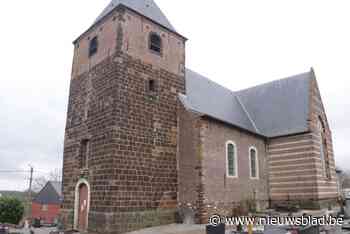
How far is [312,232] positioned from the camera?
956 centimetres

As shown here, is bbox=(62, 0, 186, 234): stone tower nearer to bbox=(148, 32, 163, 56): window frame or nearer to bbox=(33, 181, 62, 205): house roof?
bbox=(148, 32, 163, 56): window frame

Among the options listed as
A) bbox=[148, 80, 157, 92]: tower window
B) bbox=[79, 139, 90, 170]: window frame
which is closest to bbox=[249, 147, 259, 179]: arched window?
bbox=[148, 80, 157, 92]: tower window

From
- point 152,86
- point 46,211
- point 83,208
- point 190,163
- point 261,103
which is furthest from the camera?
point 46,211

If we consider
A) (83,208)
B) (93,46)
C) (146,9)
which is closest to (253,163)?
(83,208)

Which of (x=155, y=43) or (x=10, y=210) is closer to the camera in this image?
(x=155, y=43)

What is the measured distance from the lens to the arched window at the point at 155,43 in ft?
55.0

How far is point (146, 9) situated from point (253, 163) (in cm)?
1172

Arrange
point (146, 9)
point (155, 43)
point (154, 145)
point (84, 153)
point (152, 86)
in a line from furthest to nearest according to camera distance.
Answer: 1. point (146, 9)
2. point (155, 43)
3. point (152, 86)
4. point (84, 153)
5. point (154, 145)

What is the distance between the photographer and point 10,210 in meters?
23.6

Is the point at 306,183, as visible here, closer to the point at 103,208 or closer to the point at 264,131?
the point at 264,131

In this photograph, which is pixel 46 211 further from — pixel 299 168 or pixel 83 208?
pixel 299 168

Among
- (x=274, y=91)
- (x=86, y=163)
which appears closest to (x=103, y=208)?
(x=86, y=163)

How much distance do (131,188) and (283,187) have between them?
11440 millimetres

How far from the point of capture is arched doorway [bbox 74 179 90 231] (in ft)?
47.1
